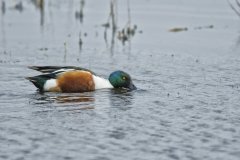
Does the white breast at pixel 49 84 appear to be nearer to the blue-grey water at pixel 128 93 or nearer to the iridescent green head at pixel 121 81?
the blue-grey water at pixel 128 93

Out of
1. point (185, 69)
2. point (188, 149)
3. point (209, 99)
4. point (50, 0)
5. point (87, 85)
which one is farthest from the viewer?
point (50, 0)

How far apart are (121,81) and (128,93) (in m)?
0.37

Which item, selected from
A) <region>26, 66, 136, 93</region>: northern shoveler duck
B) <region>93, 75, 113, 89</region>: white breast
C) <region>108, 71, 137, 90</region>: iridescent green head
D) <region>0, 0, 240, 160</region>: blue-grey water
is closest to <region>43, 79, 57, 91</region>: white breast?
<region>26, 66, 136, 93</region>: northern shoveler duck

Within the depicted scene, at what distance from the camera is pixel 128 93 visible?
10.4m

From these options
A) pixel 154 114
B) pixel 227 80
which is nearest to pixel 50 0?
pixel 227 80

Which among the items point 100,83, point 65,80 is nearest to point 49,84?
point 65,80

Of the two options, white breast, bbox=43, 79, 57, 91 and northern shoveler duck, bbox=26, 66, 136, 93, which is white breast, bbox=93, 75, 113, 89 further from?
white breast, bbox=43, 79, 57, 91

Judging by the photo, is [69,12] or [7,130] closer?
[7,130]

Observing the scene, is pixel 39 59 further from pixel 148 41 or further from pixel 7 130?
pixel 7 130

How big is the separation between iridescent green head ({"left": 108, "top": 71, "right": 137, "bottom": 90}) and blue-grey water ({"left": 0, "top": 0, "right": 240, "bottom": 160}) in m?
0.19

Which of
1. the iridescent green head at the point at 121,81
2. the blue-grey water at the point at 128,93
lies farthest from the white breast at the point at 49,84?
the iridescent green head at the point at 121,81

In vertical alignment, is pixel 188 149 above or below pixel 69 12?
below

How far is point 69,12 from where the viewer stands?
20578 millimetres

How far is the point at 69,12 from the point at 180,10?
12.7 ft
